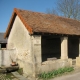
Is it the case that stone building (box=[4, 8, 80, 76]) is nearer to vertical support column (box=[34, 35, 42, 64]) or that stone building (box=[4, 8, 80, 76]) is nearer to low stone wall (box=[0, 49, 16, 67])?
vertical support column (box=[34, 35, 42, 64])

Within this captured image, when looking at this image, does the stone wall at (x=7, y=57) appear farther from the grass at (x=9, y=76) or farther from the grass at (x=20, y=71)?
the grass at (x=9, y=76)

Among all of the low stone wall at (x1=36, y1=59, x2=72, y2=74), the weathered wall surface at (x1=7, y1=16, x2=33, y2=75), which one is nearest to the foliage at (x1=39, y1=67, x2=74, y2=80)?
the low stone wall at (x1=36, y1=59, x2=72, y2=74)

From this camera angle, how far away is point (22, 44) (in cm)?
1180

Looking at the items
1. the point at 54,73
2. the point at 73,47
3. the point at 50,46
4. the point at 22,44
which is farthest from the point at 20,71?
the point at 73,47

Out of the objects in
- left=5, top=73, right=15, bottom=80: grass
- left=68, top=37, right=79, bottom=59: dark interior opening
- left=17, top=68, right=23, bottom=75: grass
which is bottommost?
left=5, top=73, right=15, bottom=80: grass

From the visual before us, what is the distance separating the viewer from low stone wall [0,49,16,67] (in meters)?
12.7

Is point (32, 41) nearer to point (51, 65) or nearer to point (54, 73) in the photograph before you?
point (51, 65)

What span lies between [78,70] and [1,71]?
6.47m

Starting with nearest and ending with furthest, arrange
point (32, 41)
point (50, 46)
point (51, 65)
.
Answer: point (32, 41)
point (51, 65)
point (50, 46)

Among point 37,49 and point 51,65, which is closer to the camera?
point 37,49

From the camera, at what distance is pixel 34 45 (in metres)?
10.3

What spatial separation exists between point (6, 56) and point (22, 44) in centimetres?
228

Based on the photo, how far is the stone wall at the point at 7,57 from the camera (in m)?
12.7

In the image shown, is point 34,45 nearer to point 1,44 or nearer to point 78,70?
point 78,70
